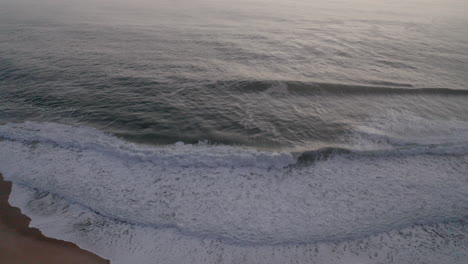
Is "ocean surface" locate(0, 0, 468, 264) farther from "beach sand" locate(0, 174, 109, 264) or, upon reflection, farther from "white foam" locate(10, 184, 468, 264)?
"beach sand" locate(0, 174, 109, 264)

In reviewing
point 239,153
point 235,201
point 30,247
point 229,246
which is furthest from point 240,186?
point 30,247

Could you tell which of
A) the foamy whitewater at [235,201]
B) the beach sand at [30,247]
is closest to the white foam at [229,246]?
the foamy whitewater at [235,201]

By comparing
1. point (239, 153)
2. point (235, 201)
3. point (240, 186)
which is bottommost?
point (235, 201)

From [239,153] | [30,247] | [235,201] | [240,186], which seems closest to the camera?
[30,247]

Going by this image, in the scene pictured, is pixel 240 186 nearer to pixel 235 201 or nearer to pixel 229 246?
pixel 235 201

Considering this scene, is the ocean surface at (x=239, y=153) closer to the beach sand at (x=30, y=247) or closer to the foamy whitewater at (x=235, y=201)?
the foamy whitewater at (x=235, y=201)

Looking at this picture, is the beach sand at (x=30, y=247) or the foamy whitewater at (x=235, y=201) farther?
the foamy whitewater at (x=235, y=201)

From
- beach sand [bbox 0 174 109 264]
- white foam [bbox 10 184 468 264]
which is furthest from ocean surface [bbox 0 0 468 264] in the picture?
beach sand [bbox 0 174 109 264]

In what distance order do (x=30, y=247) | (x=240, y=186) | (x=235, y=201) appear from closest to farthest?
(x=30, y=247) → (x=235, y=201) → (x=240, y=186)
